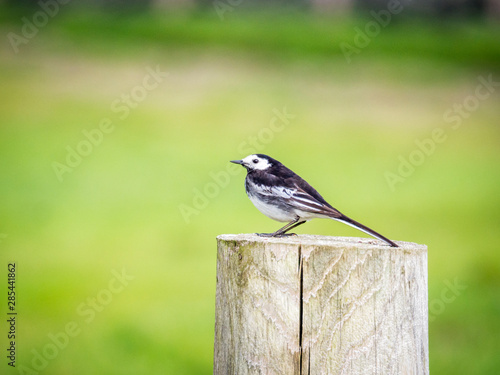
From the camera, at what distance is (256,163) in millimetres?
4398

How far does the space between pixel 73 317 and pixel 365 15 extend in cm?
923

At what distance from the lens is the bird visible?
12.5 feet

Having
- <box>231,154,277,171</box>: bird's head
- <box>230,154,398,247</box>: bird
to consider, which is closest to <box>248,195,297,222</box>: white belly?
<box>230,154,398,247</box>: bird

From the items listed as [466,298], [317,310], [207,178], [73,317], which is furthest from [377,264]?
[207,178]

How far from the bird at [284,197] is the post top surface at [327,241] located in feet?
0.91

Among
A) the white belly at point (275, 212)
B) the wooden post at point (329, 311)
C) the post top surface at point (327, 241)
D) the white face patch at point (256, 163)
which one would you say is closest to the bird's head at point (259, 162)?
the white face patch at point (256, 163)

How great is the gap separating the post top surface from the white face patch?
3.01 ft

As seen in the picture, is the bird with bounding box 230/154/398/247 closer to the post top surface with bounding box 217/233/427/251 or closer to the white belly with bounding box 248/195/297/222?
the white belly with bounding box 248/195/297/222

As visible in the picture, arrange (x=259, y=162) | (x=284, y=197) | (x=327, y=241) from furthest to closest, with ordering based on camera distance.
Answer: (x=259, y=162) → (x=284, y=197) → (x=327, y=241)

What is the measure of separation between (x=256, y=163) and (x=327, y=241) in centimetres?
131

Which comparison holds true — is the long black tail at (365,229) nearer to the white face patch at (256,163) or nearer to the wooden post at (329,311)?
the wooden post at (329,311)

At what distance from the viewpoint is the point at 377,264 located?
8.66 ft

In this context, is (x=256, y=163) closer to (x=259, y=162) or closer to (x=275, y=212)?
(x=259, y=162)

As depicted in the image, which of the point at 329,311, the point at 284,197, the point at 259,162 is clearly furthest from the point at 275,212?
the point at 329,311
